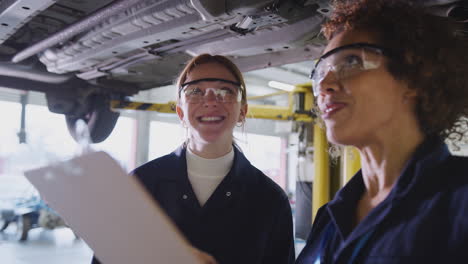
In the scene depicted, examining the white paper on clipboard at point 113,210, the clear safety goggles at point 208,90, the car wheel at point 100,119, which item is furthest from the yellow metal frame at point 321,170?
the white paper on clipboard at point 113,210

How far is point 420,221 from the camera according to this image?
943 mm

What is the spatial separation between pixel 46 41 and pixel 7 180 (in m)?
2.81

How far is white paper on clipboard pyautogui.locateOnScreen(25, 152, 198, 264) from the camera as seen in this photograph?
2.77ft

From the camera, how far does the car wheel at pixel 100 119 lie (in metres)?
3.63

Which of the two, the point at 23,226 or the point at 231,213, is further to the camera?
the point at 23,226

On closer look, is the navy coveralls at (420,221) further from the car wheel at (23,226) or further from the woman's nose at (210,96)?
the car wheel at (23,226)

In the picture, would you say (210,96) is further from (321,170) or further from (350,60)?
(321,170)

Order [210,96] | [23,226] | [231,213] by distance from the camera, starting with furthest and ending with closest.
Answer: [23,226] < [210,96] < [231,213]

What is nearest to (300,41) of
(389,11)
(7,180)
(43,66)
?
(389,11)

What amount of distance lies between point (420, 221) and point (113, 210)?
0.74m

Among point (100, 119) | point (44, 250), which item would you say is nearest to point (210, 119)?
point (100, 119)

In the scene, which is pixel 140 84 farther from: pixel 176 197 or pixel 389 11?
pixel 389 11

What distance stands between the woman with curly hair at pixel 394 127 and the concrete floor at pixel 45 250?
5.02 metres

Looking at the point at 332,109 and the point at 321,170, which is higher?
the point at 332,109
